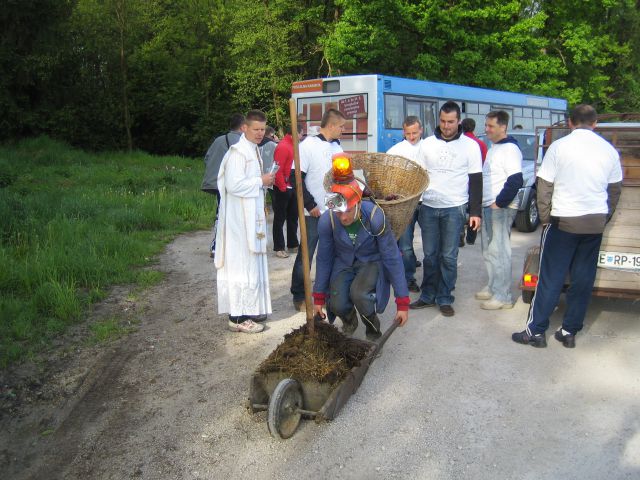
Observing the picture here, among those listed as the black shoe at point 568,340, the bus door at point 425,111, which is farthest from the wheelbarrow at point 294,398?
the bus door at point 425,111

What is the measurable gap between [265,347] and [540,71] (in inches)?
874

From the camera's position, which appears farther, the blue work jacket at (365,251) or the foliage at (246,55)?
the foliage at (246,55)

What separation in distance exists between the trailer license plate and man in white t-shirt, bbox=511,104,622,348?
445mm

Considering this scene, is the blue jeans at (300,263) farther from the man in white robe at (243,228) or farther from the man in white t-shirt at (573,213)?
the man in white t-shirt at (573,213)

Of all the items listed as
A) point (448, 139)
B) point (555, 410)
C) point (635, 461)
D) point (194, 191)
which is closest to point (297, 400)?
point (555, 410)

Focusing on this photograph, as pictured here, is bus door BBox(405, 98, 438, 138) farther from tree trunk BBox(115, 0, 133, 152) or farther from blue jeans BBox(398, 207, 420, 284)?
tree trunk BBox(115, 0, 133, 152)

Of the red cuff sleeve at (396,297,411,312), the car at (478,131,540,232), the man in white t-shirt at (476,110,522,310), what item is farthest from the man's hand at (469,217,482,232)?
the car at (478,131,540,232)

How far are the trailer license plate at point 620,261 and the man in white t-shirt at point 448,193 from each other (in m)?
1.20

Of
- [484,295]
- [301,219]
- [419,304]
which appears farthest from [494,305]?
[301,219]

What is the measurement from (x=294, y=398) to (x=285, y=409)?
121mm

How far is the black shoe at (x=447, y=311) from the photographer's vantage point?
598 centimetres

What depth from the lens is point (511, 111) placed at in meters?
19.3

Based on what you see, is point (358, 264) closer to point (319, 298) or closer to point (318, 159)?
point (319, 298)

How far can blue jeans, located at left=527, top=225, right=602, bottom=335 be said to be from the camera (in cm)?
485
